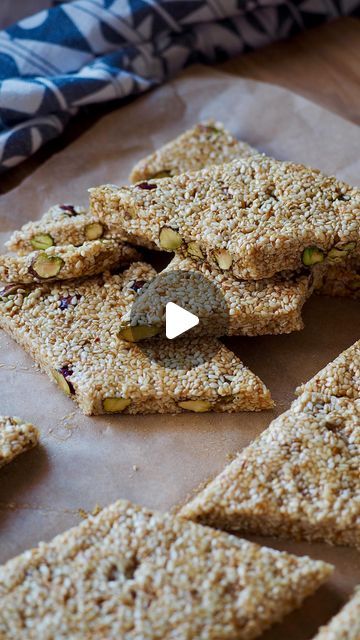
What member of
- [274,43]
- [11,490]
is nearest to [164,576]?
[11,490]

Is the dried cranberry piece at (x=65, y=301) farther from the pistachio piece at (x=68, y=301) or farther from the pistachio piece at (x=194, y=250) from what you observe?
the pistachio piece at (x=194, y=250)

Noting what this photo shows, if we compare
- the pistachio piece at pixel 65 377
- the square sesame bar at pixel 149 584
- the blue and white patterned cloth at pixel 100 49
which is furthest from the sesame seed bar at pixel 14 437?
the blue and white patterned cloth at pixel 100 49

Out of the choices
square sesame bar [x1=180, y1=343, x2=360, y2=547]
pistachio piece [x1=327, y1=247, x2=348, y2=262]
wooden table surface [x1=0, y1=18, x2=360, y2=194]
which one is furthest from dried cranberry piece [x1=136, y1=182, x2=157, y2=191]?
square sesame bar [x1=180, y1=343, x2=360, y2=547]

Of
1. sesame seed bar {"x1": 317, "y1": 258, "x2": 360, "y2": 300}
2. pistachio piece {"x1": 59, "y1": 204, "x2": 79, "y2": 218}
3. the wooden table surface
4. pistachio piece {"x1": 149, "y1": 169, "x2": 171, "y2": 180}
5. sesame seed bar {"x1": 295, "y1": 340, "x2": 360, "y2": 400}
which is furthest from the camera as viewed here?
the wooden table surface

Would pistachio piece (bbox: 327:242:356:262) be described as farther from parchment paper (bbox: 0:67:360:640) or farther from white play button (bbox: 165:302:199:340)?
white play button (bbox: 165:302:199:340)

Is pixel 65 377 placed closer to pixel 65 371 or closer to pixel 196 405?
pixel 65 371

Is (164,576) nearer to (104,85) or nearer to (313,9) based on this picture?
(104,85)
